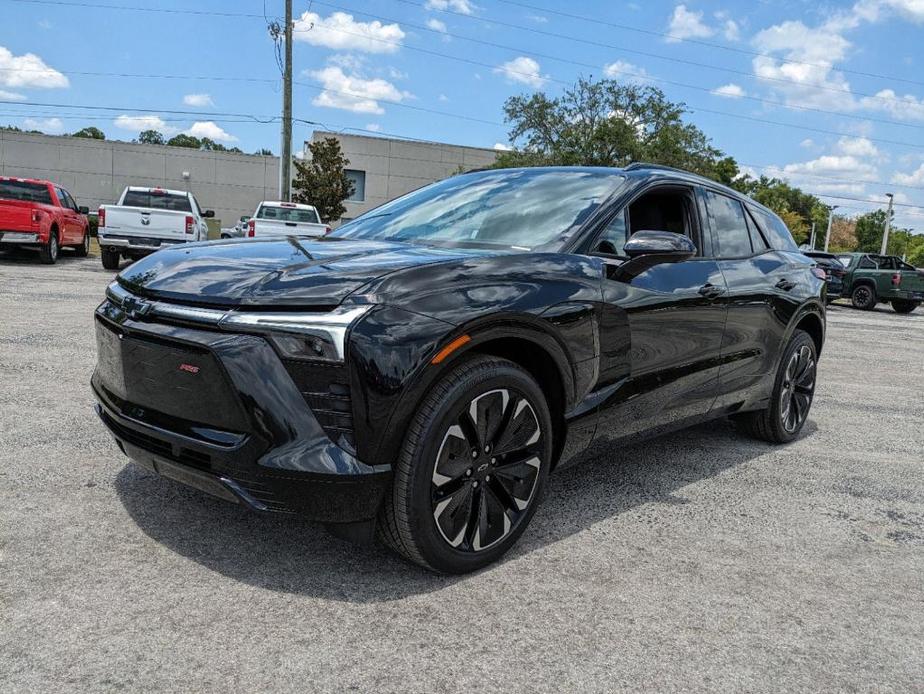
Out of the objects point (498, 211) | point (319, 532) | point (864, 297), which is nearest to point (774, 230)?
point (498, 211)

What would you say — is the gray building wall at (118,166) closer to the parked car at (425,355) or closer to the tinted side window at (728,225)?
the tinted side window at (728,225)

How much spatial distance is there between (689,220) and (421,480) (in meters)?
2.38

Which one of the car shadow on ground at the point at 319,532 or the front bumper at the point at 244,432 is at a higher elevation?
the front bumper at the point at 244,432

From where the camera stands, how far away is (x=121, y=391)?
9.27 ft

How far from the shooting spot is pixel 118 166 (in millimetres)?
43938

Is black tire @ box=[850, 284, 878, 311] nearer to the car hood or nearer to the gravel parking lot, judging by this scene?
the gravel parking lot

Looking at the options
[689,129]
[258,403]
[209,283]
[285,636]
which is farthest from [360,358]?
[689,129]

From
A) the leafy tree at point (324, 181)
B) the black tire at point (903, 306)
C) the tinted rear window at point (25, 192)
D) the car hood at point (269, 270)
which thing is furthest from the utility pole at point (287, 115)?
the car hood at point (269, 270)

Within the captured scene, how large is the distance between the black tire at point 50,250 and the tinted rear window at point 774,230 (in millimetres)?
15013

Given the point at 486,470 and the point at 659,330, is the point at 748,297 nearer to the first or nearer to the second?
the point at 659,330

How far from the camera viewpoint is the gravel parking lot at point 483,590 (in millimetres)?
2240

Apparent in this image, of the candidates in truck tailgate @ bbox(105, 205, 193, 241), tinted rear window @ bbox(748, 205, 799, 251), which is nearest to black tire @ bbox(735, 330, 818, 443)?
tinted rear window @ bbox(748, 205, 799, 251)

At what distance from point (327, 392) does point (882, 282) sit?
2371 centimetres

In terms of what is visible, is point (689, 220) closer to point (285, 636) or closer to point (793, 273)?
point (793, 273)
